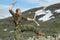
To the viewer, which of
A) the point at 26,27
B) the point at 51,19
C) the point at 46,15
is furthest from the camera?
the point at 46,15

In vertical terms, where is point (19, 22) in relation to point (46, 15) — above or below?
above

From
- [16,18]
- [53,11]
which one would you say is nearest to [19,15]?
[16,18]

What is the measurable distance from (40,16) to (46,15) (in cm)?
470

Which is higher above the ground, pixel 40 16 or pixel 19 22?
pixel 19 22

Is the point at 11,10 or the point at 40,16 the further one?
the point at 40,16

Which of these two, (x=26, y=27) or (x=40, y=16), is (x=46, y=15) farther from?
(x=26, y=27)

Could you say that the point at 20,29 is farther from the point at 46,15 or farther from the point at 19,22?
the point at 46,15

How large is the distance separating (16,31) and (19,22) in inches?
18.8

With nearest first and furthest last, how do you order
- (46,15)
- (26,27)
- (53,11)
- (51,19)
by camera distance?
(26,27)
(51,19)
(46,15)
(53,11)

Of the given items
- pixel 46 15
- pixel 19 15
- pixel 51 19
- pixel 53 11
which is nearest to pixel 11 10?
pixel 19 15

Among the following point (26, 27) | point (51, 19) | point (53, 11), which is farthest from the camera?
point (53, 11)

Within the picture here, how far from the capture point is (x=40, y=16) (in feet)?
470

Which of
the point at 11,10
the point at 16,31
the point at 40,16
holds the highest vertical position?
the point at 11,10

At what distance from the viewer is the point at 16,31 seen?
52.2 ft
